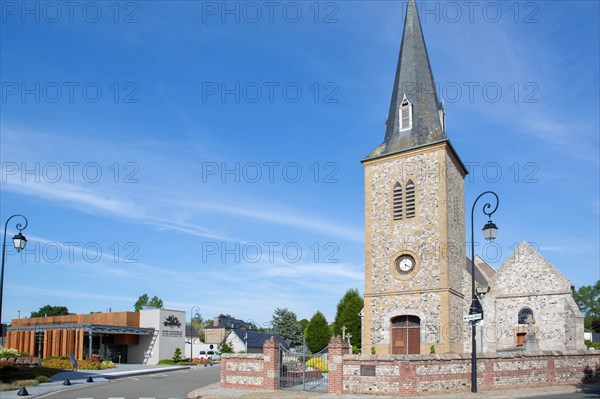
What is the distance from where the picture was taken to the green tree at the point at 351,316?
194 ft

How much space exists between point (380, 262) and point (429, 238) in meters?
3.18

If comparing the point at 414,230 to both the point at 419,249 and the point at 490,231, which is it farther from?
the point at 490,231

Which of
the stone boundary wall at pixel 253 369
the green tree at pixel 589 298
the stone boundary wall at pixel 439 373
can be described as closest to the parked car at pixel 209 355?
the stone boundary wall at pixel 253 369

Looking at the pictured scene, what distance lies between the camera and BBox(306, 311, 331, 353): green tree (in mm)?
64250

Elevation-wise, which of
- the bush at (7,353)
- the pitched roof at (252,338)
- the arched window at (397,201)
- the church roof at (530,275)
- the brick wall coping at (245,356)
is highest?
the arched window at (397,201)

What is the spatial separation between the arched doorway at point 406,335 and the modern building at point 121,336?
27377mm

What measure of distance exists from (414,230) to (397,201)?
2051 mm

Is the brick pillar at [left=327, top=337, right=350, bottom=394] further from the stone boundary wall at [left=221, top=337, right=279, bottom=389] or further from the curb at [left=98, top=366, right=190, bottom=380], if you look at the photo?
the curb at [left=98, top=366, right=190, bottom=380]

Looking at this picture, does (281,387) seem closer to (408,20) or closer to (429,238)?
(429,238)

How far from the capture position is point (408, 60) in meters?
33.5

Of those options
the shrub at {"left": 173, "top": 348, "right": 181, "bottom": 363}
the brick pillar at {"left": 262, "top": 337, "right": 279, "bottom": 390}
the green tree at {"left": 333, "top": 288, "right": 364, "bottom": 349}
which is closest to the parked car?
the shrub at {"left": 173, "top": 348, "right": 181, "bottom": 363}

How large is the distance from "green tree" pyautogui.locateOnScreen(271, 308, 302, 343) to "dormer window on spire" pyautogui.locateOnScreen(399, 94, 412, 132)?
49619mm

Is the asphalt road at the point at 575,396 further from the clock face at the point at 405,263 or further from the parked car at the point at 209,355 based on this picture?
the parked car at the point at 209,355

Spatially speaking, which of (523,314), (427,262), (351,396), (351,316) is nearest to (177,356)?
(351,316)
